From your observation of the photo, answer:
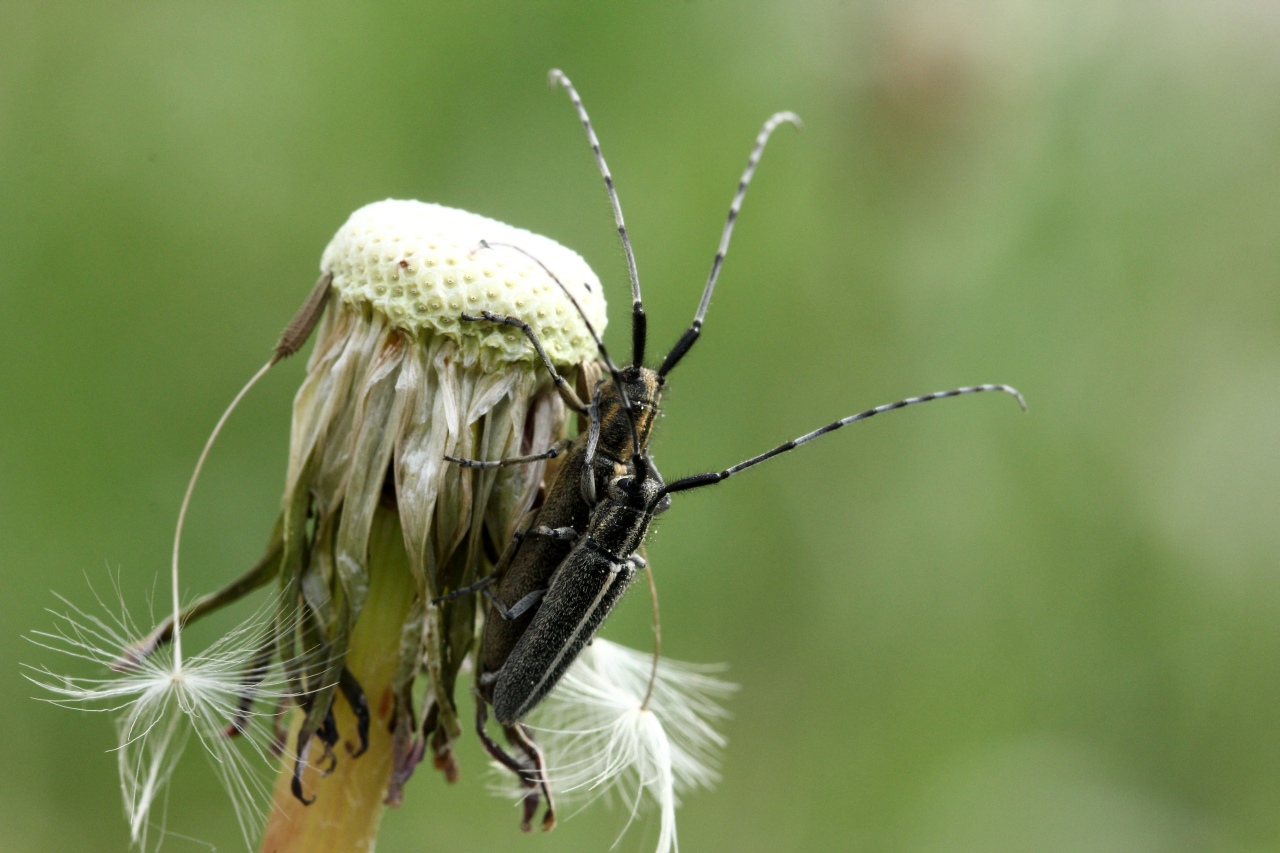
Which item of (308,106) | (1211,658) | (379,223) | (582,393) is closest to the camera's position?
(379,223)

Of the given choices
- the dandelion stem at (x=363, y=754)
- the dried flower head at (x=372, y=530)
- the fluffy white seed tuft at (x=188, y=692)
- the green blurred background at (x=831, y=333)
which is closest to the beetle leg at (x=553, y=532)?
the dried flower head at (x=372, y=530)

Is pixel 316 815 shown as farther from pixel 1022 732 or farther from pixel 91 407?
pixel 1022 732

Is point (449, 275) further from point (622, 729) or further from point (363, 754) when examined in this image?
point (622, 729)

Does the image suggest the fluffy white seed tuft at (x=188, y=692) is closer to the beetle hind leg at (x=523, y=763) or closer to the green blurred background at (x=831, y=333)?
the beetle hind leg at (x=523, y=763)

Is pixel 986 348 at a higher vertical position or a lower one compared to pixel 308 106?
lower


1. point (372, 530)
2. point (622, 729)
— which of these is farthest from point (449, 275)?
point (622, 729)

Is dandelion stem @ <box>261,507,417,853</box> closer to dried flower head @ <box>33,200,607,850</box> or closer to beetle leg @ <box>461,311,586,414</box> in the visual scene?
dried flower head @ <box>33,200,607,850</box>

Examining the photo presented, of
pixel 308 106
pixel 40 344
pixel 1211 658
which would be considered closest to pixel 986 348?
pixel 1211 658

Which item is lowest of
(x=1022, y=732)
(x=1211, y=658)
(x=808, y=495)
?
(x=1022, y=732)
